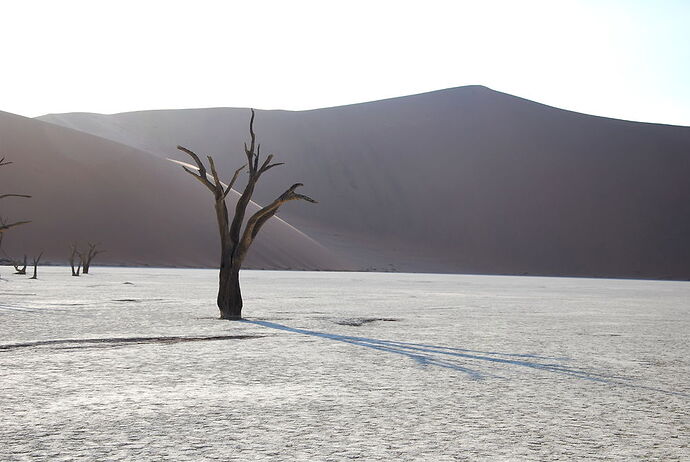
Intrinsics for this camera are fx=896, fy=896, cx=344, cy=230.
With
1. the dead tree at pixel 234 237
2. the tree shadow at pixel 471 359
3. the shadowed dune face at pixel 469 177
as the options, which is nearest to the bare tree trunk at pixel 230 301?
the dead tree at pixel 234 237

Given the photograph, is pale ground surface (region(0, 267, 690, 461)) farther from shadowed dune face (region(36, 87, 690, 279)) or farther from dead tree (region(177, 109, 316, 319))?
shadowed dune face (region(36, 87, 690, 279))

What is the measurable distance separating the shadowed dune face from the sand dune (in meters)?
14.4

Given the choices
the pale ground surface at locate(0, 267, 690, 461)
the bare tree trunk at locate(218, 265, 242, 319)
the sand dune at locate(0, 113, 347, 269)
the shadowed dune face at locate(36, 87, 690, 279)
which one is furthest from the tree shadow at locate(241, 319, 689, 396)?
the shadowed dune face at locate(36, 87, 690, 279)

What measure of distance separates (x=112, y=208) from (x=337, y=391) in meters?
66.9

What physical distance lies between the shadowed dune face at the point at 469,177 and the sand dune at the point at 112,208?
14.4 m

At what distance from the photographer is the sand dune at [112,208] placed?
6669 cm

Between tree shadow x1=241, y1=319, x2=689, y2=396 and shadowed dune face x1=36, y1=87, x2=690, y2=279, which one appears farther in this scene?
shadowed dune face x1=36, y1=87, x2=690, y2=279

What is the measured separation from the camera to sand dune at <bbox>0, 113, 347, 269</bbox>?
66.7 m

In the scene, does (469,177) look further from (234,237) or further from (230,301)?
(230,301)

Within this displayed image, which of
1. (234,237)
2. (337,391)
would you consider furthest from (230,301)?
(337,391)

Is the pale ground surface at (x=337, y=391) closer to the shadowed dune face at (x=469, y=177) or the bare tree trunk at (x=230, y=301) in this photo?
the bare tree trunk at (x=230, y=301)

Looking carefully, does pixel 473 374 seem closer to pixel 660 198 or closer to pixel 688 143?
pixel 660 198

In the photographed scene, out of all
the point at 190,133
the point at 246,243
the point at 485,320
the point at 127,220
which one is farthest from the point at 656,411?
the point at 190,133

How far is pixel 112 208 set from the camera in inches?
2803
